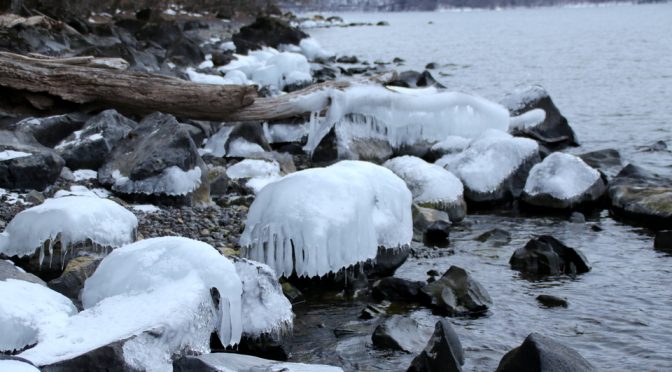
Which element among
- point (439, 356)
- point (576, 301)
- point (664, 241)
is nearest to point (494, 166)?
point (664, 241)

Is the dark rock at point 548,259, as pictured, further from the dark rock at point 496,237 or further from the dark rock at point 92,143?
the dark rock at point 92,143

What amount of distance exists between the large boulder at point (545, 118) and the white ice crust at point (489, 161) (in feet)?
11.4

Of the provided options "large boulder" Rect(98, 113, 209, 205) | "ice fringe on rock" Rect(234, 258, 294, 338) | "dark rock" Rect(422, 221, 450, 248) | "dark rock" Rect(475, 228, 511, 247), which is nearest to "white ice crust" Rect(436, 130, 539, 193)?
"dark rock" Rect(475, 228, 511, 247)

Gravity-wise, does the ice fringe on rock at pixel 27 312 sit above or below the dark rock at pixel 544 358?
above

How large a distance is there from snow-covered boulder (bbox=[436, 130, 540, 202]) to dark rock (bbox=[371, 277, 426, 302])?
4364 millimetres

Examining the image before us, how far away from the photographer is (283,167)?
40.3 feet

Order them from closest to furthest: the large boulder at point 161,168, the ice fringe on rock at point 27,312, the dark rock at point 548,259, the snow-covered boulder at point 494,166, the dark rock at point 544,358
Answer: the dark rock at point 544,358, the ice fringe on rock at point 27,312, the dark rock at point 548,259, the large boulder at point 161,168, the snow-covered boulder at point 494,166

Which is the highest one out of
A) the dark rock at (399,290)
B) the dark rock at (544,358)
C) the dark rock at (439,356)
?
the dark rock at (544,358)

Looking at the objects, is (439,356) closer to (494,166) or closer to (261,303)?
(261,303)

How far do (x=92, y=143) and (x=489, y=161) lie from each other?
19.1ft

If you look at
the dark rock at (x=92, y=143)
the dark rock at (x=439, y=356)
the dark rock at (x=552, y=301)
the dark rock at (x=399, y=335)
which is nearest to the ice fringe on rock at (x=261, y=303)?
the dark rock at (x=399, y=335)

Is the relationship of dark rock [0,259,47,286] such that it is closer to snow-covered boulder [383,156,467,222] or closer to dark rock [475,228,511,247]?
dark rock [475,228,511,247]

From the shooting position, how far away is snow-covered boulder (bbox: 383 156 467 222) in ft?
36.4

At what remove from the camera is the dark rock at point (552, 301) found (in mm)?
7852
